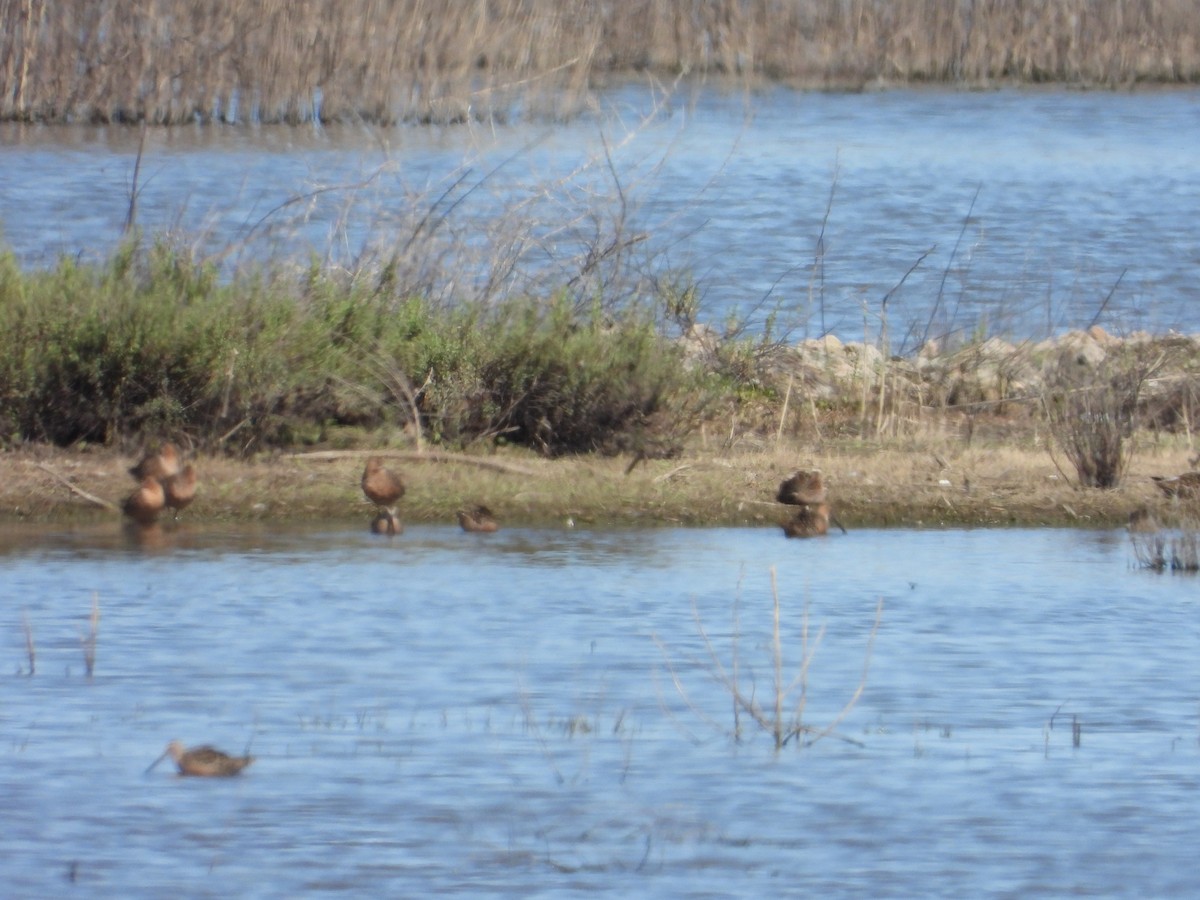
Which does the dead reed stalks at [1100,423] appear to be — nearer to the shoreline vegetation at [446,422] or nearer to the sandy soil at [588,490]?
the shoreline vegetation at [446,422]

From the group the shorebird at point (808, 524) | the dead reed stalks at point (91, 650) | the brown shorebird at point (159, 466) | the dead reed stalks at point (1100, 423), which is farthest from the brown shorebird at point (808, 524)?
the dead reed stalks at point (91, 650)

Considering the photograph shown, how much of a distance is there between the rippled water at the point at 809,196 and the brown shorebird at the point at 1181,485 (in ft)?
14.3

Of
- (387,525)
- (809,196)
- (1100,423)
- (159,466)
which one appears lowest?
(809,196)

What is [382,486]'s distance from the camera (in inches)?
472

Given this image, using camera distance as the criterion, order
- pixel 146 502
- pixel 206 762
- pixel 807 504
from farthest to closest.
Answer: pixel 807 504 → pixel 146 502 → pixel 206 762

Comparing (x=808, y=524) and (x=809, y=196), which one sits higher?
(x=808, y=524)

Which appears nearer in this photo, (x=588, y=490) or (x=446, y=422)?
(x=588, y=490)

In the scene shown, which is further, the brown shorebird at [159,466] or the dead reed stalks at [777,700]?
the brown shorebird at [159,466]

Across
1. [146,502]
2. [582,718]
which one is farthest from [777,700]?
[146,502]

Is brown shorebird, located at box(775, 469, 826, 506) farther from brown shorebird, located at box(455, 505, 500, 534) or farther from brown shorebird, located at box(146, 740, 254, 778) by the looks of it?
brown shorebird, located at box(146, 740, 254, 778)

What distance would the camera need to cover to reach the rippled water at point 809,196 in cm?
2169

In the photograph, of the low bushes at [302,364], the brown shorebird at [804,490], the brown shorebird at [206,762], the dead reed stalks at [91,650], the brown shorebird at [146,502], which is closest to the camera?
the brown shorebird at [206,762]

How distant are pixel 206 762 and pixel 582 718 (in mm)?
1502

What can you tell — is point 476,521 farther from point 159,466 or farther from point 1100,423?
point 1100,423
